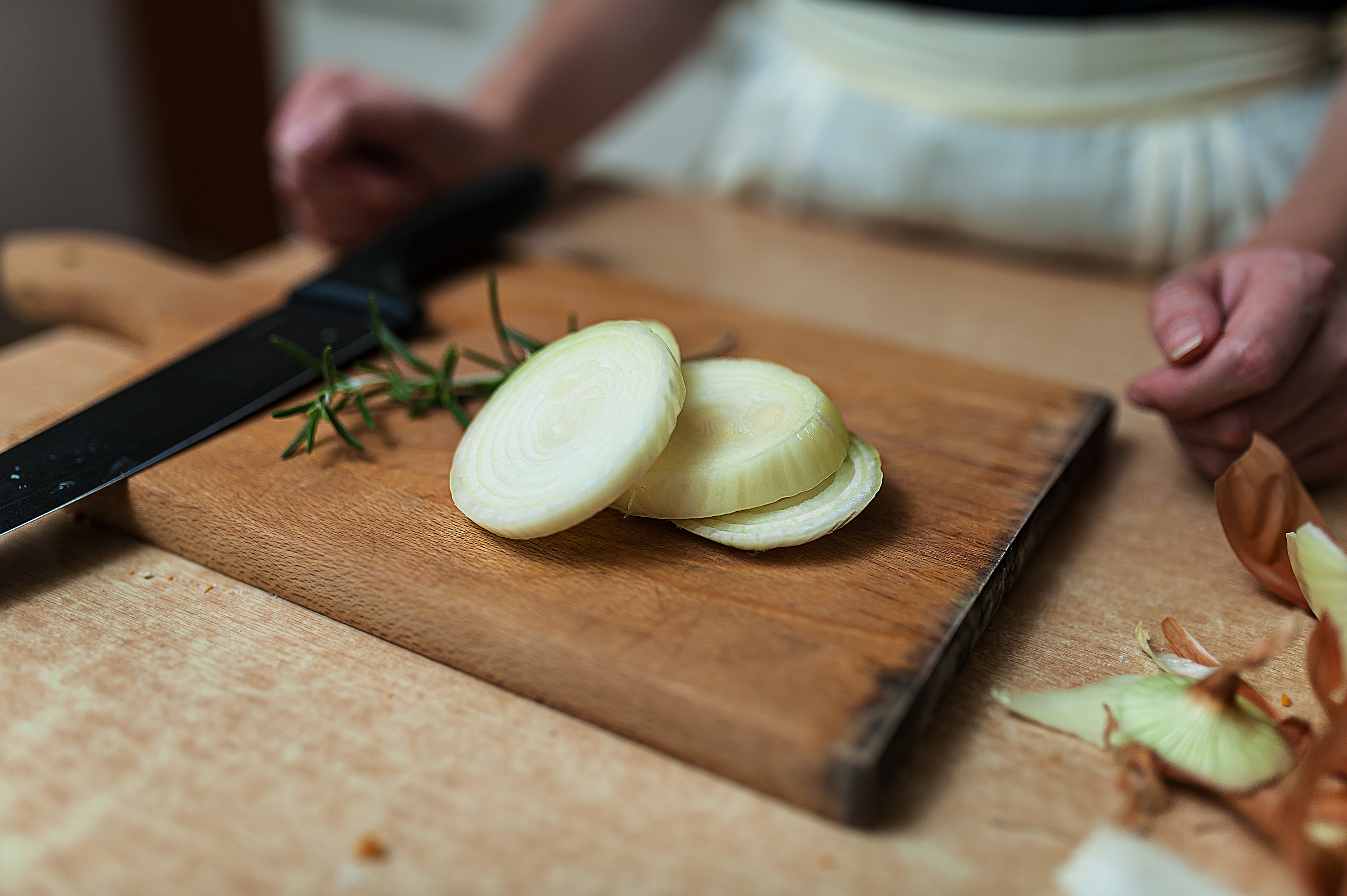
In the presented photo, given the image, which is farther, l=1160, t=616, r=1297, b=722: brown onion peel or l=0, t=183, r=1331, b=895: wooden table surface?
l=1160, t=616, r=1297, b=722: brown onion peel

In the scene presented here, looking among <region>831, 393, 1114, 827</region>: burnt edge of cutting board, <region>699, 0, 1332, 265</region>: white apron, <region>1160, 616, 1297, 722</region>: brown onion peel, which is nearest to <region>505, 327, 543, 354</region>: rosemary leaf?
<region>831, 393, 1114, 827</region>: burnt edge of cutting board

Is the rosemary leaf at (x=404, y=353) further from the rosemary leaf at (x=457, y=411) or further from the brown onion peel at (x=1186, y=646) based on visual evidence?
the brown onion peel at (x=1186, y=646)

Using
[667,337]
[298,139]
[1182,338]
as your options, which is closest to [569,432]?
[667,337]

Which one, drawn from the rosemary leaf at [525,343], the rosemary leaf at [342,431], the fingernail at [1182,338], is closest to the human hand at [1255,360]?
the fingernail at [1182,338]

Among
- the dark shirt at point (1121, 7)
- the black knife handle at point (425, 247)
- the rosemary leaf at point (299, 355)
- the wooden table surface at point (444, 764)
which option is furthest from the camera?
the dark shirt at point (1121, 7)

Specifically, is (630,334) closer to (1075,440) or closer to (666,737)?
(666,737)

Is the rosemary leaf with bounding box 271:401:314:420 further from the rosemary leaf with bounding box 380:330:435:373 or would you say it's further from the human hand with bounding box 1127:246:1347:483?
the human hand with bounding box 1127:246:1347:483

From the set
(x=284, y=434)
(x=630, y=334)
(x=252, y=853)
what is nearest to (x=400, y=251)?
(x=284, y=434)
